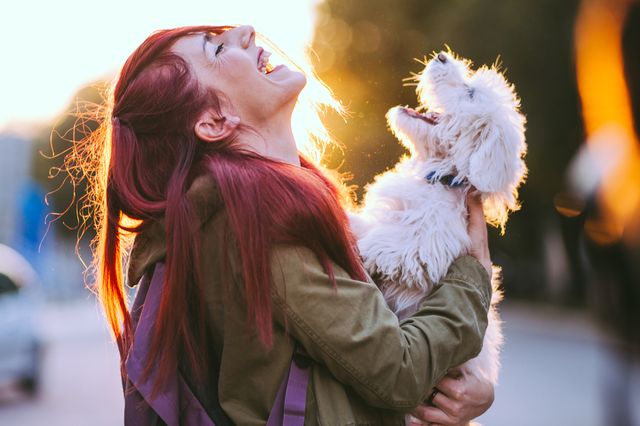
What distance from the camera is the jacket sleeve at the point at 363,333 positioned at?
1.96m

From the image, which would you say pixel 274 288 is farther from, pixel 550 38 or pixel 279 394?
pixel 550 38

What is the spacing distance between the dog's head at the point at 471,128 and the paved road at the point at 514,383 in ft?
6.88

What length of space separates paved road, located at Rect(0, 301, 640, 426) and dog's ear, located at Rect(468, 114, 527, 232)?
2260 mm

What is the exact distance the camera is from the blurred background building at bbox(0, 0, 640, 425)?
5.72 metres

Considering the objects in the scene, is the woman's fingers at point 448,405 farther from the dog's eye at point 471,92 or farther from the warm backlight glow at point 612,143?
the warm backlight glow at point 612,143

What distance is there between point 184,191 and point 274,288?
367 millimetres

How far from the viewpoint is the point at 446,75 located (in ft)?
8.95

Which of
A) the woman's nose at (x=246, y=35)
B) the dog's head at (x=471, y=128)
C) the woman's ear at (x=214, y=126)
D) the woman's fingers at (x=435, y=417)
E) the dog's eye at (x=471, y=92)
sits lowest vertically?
the woman's fingers at (x=435, y=417)

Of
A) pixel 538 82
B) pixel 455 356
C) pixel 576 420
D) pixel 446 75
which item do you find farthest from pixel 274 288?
pixel 538 82

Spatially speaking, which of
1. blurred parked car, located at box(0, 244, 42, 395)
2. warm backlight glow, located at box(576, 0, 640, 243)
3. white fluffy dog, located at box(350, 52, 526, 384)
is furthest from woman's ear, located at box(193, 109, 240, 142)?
blurred parked car, located at box(0, 244, 42, 395)


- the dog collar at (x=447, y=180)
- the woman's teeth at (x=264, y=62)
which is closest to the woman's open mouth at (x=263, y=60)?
the woman's teeth at (x=264, y=62)

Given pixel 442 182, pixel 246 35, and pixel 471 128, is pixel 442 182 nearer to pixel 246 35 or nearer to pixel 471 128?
pixel 471 128

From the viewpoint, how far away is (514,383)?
10.6 metres

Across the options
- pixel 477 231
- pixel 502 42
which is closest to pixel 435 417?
pixel 477 231
